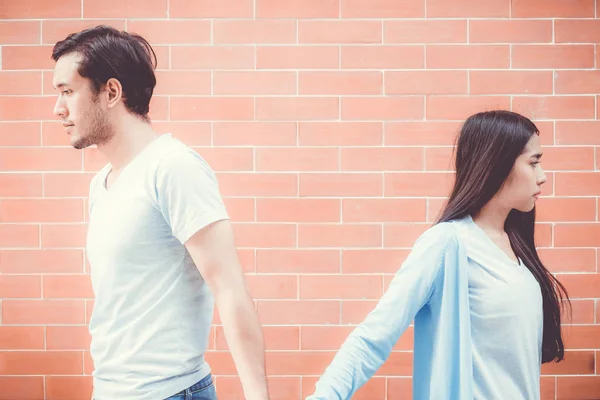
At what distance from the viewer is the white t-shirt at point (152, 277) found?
134 centimetres

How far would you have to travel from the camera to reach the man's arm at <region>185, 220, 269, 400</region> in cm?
131

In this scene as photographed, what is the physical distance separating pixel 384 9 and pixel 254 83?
0.62 metres

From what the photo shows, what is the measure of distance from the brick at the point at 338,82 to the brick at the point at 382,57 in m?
0.04

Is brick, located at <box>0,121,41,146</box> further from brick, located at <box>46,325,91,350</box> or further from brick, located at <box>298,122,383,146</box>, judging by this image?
brick, located at <box>298,122,383,146</box>

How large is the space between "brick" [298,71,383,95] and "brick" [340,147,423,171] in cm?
24

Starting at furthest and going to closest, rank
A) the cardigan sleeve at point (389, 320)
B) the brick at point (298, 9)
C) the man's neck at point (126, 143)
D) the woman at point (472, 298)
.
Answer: the brick at point (298, 9) → the man's neck at point (126, 143) → the woman at point (472, 298) → the cardigan sleeve at point (389, 320)

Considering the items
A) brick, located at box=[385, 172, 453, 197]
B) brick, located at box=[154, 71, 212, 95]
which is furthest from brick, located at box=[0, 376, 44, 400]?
brick, located at box=[385, 172, 453, 197]

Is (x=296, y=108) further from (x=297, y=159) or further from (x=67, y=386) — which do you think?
(x=67, y=386)

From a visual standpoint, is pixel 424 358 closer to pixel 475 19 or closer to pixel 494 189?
pixel 494 189

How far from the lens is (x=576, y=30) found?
2455 mm

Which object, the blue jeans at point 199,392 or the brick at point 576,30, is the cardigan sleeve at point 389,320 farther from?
the brick at point 576,30

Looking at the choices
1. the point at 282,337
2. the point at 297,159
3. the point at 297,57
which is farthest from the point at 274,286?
the point at 297,57

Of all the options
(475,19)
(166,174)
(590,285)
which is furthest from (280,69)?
(590,285)

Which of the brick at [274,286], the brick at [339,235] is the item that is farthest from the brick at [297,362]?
the brick at [339,235]
